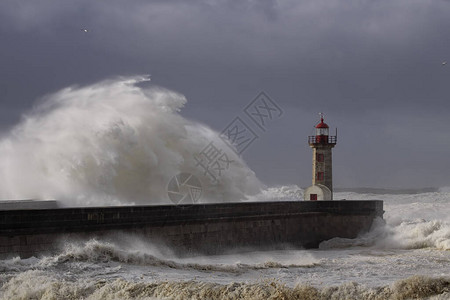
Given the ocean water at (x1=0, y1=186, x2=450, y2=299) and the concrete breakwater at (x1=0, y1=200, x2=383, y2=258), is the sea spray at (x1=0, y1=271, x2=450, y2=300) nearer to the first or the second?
the ocean water at (x1=0, y1=186, x2=450, y2=299)

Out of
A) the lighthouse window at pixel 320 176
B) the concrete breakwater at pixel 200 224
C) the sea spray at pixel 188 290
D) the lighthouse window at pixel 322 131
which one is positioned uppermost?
the lighthouse window at pixel 322 131

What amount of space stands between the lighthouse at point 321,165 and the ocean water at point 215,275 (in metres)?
4.54

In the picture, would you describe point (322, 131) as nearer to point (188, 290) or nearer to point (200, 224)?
point (200, 224)

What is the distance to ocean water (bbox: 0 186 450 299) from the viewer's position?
324 inches

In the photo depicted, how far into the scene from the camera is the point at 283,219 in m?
14.9

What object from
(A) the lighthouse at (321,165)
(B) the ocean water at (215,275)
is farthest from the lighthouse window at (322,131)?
(B) the ocean water at (215,275)

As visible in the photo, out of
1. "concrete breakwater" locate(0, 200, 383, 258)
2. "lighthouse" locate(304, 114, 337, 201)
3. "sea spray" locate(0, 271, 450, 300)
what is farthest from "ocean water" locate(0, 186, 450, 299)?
"lighthouse" locate(304, 114, 337, 201)

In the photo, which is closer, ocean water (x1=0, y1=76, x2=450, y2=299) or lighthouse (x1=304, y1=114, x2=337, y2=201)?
ocean water (x1=0, y1=76, x2=450, y2=299)

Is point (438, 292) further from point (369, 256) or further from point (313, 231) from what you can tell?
point (313, 231)

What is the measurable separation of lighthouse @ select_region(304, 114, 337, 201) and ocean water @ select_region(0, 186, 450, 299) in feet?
14.9

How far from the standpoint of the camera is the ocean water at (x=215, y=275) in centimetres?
824

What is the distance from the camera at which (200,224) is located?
1268 cm

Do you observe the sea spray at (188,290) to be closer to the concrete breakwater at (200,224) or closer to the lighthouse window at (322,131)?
the concrete breakwater at (200,224)

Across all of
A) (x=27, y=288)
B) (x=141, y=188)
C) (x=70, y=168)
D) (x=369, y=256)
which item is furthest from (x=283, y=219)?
(x=27, y=288)
